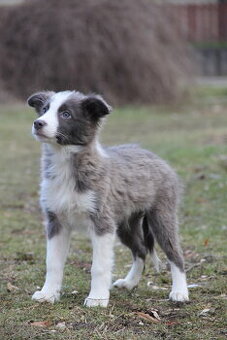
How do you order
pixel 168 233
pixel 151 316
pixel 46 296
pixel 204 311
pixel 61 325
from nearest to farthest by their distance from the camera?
pixel 61 325, pixel 151 316, pixel 204 311, pixel 46 296, pixel 168 233

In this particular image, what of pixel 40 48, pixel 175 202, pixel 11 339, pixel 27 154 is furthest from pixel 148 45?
pixel 11 339

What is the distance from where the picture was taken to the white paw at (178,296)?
237 inches

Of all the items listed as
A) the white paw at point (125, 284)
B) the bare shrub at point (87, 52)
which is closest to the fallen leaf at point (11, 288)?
the white paw at point (125, 284)

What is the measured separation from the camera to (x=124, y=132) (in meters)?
17.2

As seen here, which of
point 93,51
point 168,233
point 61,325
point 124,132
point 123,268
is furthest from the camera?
point 93,51

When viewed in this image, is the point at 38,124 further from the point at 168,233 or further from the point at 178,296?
the point at 178,296

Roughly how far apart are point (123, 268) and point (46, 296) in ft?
4.82

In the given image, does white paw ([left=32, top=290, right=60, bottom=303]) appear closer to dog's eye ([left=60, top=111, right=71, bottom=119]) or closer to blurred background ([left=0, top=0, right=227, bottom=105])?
dog's eye ([left=60, top=111, right=71, bottom=119])

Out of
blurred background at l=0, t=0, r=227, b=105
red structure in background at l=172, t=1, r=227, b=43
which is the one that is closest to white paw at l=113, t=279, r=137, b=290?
blurred background at l=0, t=0, r=227, b=105

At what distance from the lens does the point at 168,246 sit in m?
6.24

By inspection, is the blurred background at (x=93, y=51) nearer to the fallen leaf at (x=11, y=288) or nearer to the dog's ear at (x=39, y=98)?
the fallen leaf at (x=11, y=288)

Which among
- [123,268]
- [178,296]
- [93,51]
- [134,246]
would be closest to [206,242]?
[123,268]

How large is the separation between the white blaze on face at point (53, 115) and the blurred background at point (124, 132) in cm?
124

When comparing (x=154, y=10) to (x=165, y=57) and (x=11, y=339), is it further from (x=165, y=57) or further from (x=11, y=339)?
(x=11, y=339)
